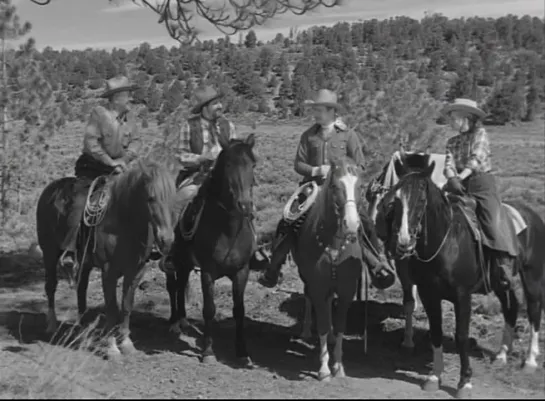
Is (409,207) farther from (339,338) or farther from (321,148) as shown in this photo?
(321,148)

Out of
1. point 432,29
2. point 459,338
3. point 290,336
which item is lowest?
point 290,336

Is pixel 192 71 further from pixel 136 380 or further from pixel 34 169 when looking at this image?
pixel 136 380

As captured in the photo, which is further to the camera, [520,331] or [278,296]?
[278,296]

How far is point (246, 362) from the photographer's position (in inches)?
297

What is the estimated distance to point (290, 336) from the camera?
28.9 feet

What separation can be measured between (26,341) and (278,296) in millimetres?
3683

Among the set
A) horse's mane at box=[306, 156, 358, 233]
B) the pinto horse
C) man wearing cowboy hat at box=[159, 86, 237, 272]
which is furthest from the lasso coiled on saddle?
the pinto horse

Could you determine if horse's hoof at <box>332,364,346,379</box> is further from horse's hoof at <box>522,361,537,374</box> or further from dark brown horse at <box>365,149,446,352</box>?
horse's hoof at <box>522,361,537,374</box>

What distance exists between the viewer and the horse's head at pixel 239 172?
6785mm

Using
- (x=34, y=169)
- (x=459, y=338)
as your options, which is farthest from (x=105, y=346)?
(x=34, y=169)

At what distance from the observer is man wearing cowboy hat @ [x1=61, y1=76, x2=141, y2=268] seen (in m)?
8.33

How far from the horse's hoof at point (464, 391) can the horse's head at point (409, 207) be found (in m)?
1.37

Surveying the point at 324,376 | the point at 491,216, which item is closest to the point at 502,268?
the point at 491,216

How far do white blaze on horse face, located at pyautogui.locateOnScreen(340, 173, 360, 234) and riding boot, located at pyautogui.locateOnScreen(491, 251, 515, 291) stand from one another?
1.76m
